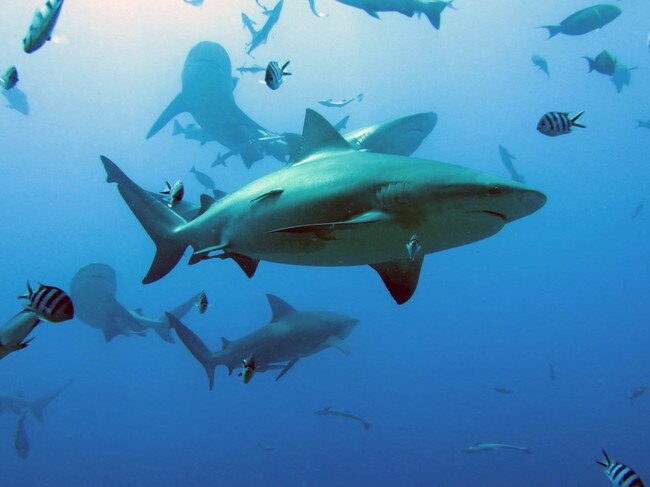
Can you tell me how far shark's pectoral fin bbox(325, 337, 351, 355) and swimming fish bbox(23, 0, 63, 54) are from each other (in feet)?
19.7

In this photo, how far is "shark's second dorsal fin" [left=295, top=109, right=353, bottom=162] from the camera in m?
3.87

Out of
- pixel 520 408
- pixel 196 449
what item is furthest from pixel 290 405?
pixel 520 408

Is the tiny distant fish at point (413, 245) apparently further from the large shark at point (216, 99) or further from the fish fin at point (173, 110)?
the fish fin at point (173, 110)

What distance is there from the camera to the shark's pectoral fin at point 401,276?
3.47m

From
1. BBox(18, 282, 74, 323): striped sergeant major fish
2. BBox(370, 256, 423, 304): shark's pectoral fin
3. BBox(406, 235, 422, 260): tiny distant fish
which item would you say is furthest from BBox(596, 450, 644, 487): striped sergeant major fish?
BBox(18, 282, 74, 323): striped sergeant major fish

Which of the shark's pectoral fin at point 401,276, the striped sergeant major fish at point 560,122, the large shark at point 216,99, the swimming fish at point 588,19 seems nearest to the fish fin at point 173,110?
the large shark at point 216,99

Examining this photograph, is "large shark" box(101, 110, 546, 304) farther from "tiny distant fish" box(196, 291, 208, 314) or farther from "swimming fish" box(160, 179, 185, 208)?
"tiny distant fish" box(196, 291, 208, 314)

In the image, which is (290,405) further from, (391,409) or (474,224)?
(474,224)

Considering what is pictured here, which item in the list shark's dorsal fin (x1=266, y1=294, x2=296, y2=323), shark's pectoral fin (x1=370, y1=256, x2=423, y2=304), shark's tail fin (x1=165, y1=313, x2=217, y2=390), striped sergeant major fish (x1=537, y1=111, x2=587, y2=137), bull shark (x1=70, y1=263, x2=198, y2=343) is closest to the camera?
shark's pectoral fin (x1=370, y1=256, x2=423, y2=304)

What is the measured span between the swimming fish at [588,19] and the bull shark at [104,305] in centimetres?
886

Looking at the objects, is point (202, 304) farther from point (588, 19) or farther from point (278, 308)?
point (588, 19)

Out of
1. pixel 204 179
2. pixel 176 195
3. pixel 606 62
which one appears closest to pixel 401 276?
pixel 176 195

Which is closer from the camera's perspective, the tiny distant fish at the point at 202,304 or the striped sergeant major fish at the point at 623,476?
the striped sergeant major fish at the point at 623,476

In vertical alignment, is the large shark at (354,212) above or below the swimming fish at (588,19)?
below
